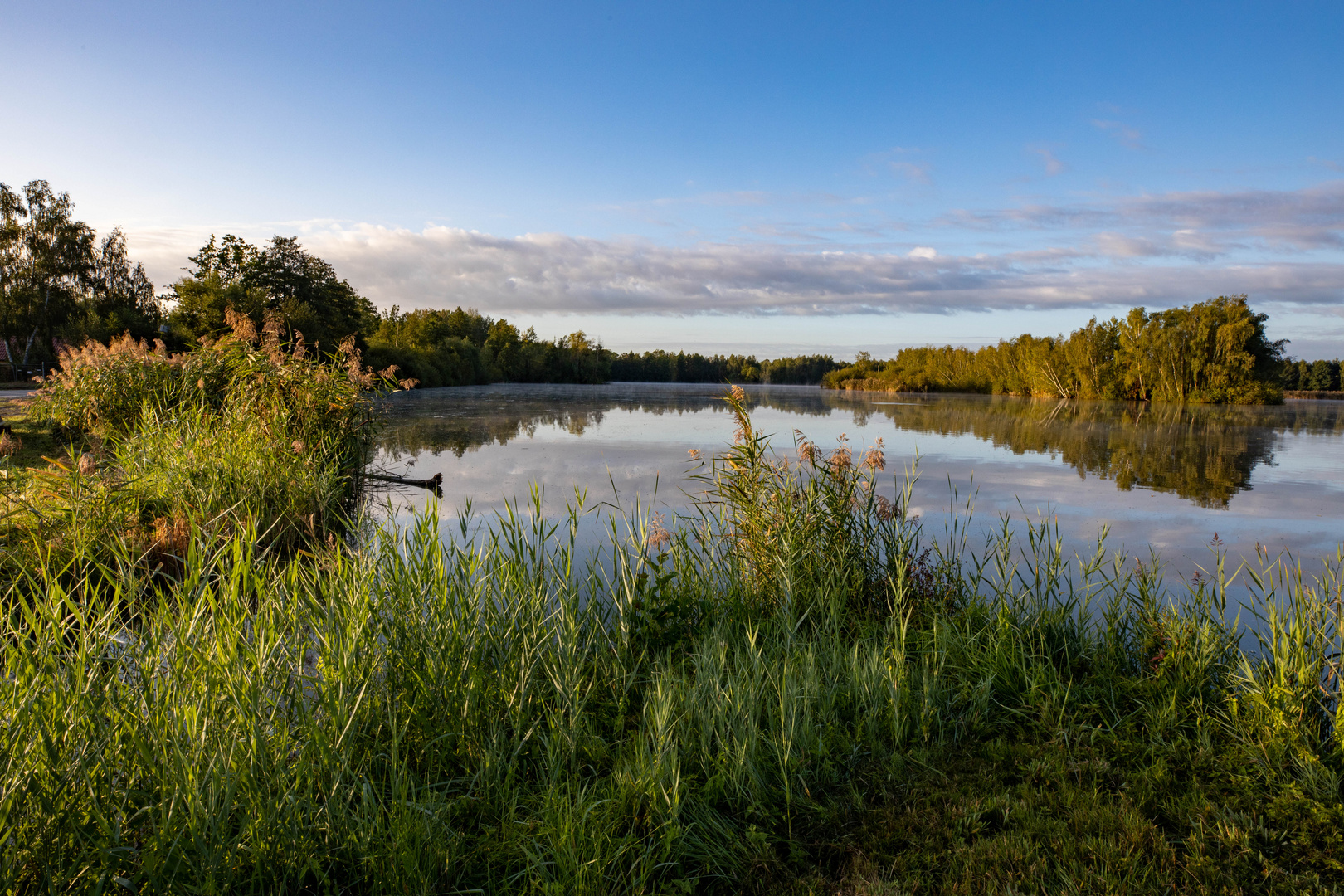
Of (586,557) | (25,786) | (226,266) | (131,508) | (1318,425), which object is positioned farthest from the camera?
(226,266)

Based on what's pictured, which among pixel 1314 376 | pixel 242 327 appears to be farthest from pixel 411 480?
pixel 1314 376

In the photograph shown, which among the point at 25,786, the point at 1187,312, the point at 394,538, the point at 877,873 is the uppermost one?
the point at 1187,312

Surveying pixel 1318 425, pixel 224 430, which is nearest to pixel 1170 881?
pixel 224 430

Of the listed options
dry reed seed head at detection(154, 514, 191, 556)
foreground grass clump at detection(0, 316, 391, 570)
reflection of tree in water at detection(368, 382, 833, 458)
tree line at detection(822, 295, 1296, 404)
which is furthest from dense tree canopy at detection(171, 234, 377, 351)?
tree line at detection(822, 295, 1296, 404)

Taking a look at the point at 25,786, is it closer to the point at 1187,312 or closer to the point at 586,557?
the point at 586,557

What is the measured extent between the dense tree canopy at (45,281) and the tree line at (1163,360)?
56443 mm

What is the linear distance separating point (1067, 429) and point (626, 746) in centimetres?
2385

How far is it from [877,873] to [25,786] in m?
2.70

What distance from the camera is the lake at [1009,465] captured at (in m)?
8.42

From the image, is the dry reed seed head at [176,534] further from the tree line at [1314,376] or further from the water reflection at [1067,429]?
the tree line at [1314,376]

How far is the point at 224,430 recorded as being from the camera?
7996mm

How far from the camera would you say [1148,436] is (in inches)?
801

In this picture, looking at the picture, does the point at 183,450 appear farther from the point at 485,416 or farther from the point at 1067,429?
the point at 1067,429

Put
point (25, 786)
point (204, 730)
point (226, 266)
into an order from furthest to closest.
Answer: point (226, 266), point (204, 730), point (25, 786)
